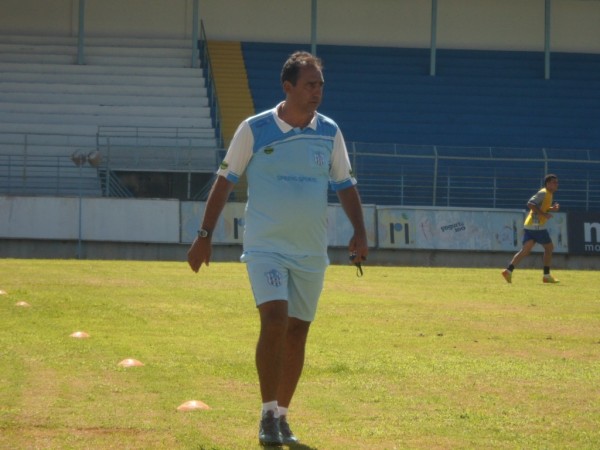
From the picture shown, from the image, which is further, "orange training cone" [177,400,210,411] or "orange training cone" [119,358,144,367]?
"orange training cone" [119,358,144,367]

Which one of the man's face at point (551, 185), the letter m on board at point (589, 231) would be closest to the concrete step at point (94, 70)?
the letter m on board at point (589, 231)

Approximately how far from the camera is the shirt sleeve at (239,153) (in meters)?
7.08

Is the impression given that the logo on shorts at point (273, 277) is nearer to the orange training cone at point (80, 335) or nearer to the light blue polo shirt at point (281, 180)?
the light blue polo shirt at point (281, 180)

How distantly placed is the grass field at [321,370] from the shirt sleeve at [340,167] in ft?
4.67

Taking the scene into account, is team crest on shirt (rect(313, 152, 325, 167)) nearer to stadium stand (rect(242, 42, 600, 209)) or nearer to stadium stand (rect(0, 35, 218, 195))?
stadium stand (rect(242, 42, 600, 209))

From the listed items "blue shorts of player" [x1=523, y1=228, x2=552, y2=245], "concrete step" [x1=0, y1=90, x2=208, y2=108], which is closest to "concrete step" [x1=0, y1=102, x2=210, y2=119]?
"concrete step" [x1=0, y1=90, x2=208, y2=108]

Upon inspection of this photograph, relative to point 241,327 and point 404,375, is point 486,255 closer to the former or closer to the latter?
point 241,327

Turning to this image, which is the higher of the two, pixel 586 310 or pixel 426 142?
pixel 426 142

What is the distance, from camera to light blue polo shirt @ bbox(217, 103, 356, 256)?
7.01m

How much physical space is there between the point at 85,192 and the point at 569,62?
19084 mm

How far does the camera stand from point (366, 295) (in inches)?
756

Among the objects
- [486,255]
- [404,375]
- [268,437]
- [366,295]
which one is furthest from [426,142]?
[268,437]

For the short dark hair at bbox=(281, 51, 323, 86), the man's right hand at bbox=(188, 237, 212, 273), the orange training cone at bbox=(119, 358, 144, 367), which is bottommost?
the orange training cone at bbox=(119, 358, 144, 367)

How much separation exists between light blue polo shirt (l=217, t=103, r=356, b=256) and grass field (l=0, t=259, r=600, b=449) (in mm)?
1107
